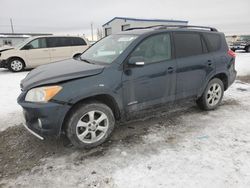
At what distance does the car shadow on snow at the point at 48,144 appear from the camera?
3.00 meters

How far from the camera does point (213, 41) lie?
4555 mm

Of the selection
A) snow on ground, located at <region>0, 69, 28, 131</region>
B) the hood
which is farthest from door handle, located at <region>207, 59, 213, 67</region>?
snow on ground, located at <region>0, 69, 28, 131</region>

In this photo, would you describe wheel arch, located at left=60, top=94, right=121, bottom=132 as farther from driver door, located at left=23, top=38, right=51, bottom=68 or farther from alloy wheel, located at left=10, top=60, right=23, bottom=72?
alloy wheel, located at left=10, top=60, right=23, bottom=72

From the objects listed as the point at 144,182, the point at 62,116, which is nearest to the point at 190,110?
the point at 144,182

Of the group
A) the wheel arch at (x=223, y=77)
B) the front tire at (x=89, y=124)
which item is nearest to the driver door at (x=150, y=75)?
the front tire at (x=89, y=124)

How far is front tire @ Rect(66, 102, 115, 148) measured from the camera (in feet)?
10.1

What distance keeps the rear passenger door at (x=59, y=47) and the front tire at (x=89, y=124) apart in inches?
323

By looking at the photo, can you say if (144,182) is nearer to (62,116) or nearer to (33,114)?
(62,116)

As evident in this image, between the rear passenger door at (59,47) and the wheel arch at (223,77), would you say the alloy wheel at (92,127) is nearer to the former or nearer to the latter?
the wheel arch at (223,77)

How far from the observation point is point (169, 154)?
3121mm

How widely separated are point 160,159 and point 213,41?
289 centimetres

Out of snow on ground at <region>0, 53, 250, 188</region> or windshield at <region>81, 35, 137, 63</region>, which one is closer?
snow on ground at <region>0, 53, 250, 188</region>

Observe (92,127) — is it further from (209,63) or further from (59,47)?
(59,47)

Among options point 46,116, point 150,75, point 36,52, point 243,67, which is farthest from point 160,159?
point 243,67
